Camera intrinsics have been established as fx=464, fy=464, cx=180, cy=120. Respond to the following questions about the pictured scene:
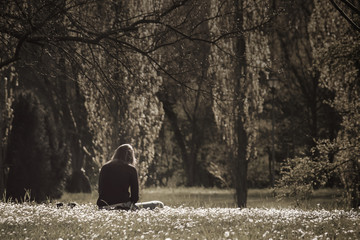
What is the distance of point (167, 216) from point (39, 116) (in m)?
7.43

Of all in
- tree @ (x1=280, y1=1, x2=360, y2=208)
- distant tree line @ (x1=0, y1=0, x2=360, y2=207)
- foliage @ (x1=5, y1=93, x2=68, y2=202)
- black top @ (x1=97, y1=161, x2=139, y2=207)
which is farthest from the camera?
foliage @ (x1=5, y1=93, x2=68, y2=202)

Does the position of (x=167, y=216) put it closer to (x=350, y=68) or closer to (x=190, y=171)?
(x=350, y=68)

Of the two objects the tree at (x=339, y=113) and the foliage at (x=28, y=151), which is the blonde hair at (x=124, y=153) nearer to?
the tree at (x=339, y=113)

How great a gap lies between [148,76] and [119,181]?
276cm

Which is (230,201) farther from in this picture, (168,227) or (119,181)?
(168,227)

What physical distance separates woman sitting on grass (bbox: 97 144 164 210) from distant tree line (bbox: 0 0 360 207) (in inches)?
34.0

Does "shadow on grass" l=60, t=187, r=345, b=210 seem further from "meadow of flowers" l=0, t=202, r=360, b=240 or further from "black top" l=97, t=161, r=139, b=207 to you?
"black top" l=97, t=161, r=139, b=207

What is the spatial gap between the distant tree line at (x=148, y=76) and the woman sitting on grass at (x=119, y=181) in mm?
863

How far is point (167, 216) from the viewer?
6.91 metres

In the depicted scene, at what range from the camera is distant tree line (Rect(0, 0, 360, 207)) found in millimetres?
7227

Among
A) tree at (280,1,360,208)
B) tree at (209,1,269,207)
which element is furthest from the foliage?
tree at (280,1,360,208)

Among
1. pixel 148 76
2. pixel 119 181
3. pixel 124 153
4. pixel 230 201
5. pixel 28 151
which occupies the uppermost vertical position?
pixel 148 76

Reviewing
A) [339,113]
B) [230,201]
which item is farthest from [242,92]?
[230,201]

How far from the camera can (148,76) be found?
390 inches
